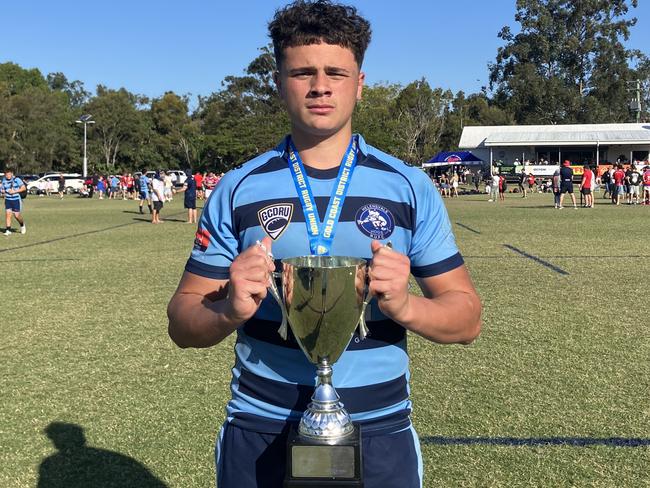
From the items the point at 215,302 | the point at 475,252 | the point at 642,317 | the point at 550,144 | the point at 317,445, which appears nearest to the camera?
the point at 317,445

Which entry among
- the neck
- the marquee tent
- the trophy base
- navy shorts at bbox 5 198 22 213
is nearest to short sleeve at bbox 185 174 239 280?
the neck

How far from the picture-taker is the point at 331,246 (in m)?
1.85

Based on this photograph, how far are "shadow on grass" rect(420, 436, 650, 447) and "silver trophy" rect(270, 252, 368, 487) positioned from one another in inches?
122

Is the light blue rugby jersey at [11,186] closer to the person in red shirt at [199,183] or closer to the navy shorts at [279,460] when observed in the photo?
the person in red shirt at [199,183]

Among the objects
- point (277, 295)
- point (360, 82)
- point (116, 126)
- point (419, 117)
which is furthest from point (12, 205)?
point (116, 126)

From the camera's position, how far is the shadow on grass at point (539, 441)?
14.8 feet

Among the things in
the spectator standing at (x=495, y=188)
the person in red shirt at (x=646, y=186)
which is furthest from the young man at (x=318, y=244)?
the spectator standing at (x=495, y=188)

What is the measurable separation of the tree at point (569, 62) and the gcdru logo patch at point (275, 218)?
8034 centimetres

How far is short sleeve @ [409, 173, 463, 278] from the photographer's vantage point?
1.95m

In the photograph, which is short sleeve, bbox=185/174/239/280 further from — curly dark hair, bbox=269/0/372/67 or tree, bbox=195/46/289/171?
tree, bbox=195/46/289/171

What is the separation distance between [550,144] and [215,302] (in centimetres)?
6330

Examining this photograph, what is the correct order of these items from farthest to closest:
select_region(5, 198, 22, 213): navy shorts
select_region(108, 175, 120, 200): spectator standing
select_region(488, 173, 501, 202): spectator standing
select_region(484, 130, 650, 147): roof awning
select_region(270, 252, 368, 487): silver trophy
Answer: select_region(484, 130, 650, 147): roof awning, select_region(108, 175, 120, 200): spectator standing, select_region(488, 173, 501, 202): spectator standing, select_region(5, 198, 22, 213): navy shorts, select_region(270, 252, 368, 487): silver trophy

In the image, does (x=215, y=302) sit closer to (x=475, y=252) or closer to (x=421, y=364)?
(x=421, y=364)

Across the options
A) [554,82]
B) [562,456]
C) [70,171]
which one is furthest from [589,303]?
[70,171]
